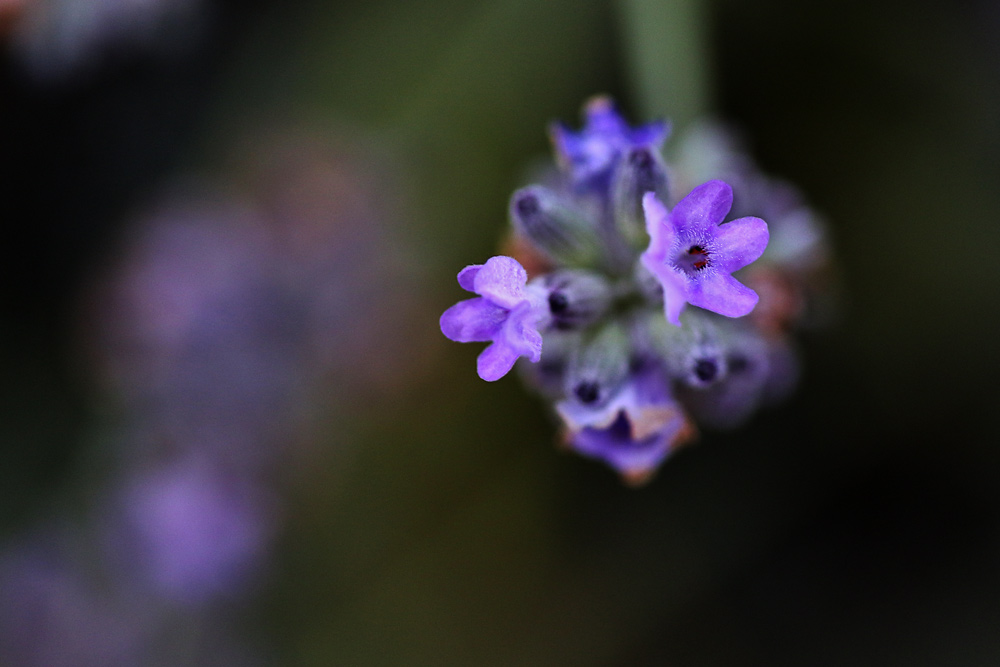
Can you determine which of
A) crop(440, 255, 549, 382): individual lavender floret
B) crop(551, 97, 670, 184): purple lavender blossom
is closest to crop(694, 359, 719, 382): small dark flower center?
crop(440, 255, 549, 382): individual lavender floret

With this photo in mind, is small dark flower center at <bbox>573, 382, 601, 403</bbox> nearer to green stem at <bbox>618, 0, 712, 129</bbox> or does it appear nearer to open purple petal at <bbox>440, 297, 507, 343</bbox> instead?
open purple petal at <bbox>440, 297, 507, 343</bbox>

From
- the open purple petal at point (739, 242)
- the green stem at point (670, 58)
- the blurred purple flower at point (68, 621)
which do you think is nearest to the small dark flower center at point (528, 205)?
the open purple petal at point (739, 242)

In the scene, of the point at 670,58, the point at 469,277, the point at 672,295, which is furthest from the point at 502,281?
the point at 670,58

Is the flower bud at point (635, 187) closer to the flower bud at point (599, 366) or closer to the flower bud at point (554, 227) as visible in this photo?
the flower bud at point (554, 227)

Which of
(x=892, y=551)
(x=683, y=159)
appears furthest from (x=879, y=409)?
(x=683, y=159)

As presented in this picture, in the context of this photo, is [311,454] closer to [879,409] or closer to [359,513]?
[359,513]

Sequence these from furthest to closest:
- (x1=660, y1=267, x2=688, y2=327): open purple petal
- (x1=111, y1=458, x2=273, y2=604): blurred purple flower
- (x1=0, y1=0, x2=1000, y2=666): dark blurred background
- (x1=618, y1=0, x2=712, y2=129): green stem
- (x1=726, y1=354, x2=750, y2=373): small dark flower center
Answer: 1. (x1=0, y1=0, x2=1000, y2=666): dark blurred background
2. (x1=111, y1=458, x2=273, y2=604): blurred purple flower
3. (x1=618, y1=0, x2=712, y2=129): green stem
4. (x1=726, y1=354, x2=750, y2=373): small dark flower center
5. (x1=660, y1=267, x2=688, y2=327): open purple petal

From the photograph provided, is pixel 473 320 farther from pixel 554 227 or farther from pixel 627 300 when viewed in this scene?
pixel 627 300
